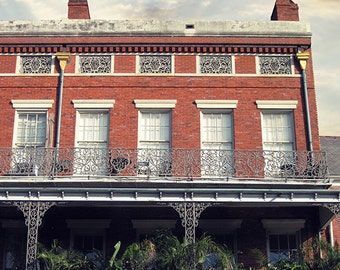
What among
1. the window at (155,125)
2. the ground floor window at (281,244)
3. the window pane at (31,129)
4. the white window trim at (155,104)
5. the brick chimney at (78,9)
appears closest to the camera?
the ground floor window at (281,244)

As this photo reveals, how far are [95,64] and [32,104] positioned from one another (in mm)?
2344

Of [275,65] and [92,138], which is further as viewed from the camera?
[275,65]

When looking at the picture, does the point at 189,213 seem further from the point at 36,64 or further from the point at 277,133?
the point at 36,64

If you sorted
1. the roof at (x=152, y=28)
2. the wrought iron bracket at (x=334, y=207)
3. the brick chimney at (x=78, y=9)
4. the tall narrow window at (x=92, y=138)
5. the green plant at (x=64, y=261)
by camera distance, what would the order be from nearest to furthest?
the green plant at (x=64, y=261), the wrought iron bracket at (x=334, y=207), the tall narrow window at (x=92, y=138), the roof at (x=152, y=28), the brick chimney at (x=78, y=9)

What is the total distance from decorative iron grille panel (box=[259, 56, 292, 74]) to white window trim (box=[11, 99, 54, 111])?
265 inches

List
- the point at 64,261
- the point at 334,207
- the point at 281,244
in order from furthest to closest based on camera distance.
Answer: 1. the point at 281,244
2. the point at 334,207
3. the point at 64,261

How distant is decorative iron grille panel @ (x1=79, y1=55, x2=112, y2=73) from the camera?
19172 mm

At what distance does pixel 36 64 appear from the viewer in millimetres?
19281

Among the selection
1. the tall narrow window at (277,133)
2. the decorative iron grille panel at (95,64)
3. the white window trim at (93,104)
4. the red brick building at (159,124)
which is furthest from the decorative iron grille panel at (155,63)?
the tall narrow window at (277,133)

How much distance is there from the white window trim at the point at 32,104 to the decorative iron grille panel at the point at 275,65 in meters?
6.74

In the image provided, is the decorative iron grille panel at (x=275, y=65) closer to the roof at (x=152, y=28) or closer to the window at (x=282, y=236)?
the roof at (x=152, y=28)

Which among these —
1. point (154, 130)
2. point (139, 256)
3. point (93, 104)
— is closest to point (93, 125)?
point (93, 104)

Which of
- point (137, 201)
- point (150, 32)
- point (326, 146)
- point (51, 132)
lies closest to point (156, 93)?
point (150, 32)

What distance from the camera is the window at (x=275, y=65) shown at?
63.1 feet
